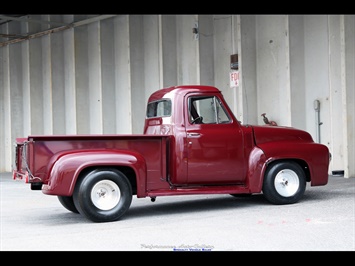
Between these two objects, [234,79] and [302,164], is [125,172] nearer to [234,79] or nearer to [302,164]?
[302,164]

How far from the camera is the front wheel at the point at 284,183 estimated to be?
868 centimetres

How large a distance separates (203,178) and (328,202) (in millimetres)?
2347

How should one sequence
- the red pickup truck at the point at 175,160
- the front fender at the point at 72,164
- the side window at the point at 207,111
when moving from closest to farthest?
1. the front fender at the point at 72,164
2. the red pickup truck at the point at 175,160
3. the side window at the point at 207,111

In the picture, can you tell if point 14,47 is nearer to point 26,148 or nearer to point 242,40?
point 242,40

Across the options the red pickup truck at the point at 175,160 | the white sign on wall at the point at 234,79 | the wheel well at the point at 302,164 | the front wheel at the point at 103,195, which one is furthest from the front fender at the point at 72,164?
the white sign on wall at the point at 234,79


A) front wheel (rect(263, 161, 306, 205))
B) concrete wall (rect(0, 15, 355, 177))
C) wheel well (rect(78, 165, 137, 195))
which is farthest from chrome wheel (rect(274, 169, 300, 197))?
concrete wall (rect(0, 15, 355, 177))

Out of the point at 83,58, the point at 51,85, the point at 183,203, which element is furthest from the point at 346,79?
the point at 51,85

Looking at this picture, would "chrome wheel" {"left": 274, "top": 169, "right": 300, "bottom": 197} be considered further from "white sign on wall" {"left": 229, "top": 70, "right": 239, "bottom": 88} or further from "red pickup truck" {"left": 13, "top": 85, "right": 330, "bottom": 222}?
"white sign on wall" {"left": 229, "top": 70, "right": 239, "bottom": 88}

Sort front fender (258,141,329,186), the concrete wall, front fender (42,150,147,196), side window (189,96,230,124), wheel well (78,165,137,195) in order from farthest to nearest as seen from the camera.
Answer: the concrete wall < front fender (258,141,329,186) < side window (189,96,230,124) < wheel well (78,165,137,195) < front fender (42,150,147,196)

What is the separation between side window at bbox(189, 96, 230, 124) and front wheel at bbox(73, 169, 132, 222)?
5.47ft

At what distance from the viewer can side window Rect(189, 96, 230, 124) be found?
856cm

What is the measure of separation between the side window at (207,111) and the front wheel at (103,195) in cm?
167

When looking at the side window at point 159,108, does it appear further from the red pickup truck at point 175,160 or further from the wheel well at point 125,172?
the wheel well at point 125,172

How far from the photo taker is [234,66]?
15.2 metres
